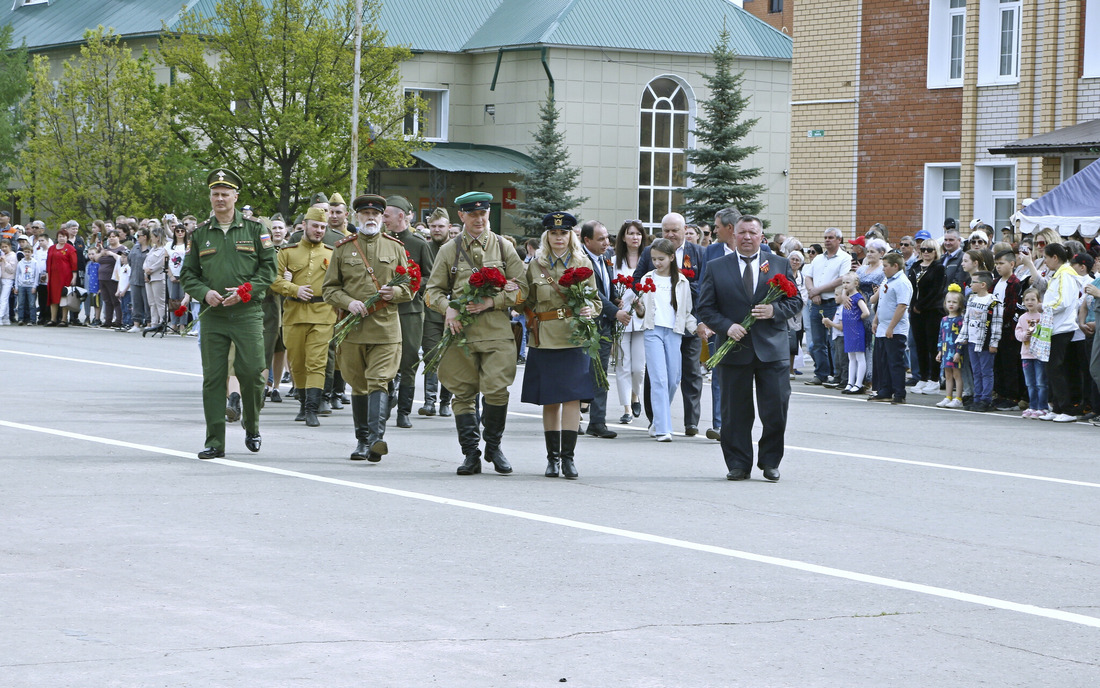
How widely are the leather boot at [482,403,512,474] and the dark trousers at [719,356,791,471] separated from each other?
5.24 ft

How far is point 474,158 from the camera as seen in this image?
55375 millimetres

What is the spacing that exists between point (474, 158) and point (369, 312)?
4356 centimetres

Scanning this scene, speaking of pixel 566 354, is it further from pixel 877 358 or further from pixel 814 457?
pixel 877 358

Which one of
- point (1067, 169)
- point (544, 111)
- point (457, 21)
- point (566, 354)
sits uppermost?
point (457, 21)

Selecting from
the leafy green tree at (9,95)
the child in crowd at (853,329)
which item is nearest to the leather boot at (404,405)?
the child in crowd at (853,329)

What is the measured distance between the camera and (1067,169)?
93.2 feet

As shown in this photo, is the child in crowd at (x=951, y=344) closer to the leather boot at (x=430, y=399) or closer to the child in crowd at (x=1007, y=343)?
the child in crowd at (x=1007, y=343)

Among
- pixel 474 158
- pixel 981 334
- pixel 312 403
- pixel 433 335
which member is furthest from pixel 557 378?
pixel 474 158

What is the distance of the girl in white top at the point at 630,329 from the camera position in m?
14.5

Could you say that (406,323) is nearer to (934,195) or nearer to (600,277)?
(600,277)

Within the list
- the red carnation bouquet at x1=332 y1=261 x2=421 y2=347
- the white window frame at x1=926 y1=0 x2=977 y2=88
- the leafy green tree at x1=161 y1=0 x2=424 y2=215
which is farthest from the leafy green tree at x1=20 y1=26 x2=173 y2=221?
the red carnation bouquet at x1=332 y1=261 x2=421 y2=347

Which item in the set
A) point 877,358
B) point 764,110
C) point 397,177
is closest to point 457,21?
point 397,177

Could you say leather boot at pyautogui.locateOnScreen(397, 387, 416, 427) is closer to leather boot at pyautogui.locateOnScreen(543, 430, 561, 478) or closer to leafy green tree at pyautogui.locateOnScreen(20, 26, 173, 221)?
leather boot at pyautogui.locateOnScreen(543, 430, 561, 478)

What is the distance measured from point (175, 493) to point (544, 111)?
4288cm
